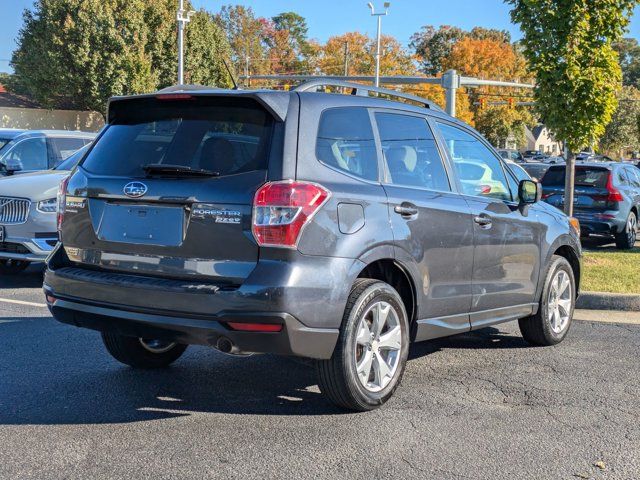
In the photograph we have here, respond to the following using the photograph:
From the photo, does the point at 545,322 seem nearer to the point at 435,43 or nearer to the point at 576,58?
the point at 576,58

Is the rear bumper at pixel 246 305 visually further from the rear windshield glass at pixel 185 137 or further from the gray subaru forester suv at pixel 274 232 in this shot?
the rear windshield glass at pixel 185 137

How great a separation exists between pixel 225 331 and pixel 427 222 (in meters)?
1.62

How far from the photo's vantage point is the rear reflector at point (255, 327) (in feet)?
13.9

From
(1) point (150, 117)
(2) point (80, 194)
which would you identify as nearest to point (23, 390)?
(2) point (80, 194)

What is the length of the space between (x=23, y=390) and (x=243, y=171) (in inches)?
84.8

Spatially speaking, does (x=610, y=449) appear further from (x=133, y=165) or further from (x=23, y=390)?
(x=23, y=390)

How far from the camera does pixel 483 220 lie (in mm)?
5816

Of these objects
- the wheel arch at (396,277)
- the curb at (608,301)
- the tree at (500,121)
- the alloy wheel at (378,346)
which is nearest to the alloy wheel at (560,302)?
the curb at (608,301)

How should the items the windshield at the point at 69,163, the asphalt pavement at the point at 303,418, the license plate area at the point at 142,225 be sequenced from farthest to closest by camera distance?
A: the windshield at the point at 69,163, the license plate area at the point at 142,225, the asphalt pavement at the point at 303,418

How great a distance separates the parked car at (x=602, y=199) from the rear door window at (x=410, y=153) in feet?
31.9

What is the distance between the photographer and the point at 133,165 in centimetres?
483

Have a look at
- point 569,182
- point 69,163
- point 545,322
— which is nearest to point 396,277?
point 545,322

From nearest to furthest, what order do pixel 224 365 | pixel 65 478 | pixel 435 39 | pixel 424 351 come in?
pixel 65 478
pixel 224 365
pixel 424 351
pixel 435 39

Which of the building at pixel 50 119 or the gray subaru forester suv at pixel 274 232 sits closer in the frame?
the gray subaru forester suv at pixel 274 232
